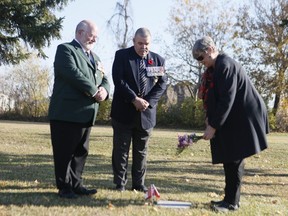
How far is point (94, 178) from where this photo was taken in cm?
738

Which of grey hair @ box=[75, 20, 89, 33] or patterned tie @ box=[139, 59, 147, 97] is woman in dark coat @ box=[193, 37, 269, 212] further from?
grey hair @ box=[75, 20, 89, 33]

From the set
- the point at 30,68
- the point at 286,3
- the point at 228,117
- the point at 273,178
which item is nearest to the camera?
the point at 228,117

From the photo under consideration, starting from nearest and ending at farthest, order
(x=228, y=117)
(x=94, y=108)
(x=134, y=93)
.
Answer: (x=228, y=117) < (x=94, y=108) < (x=134, y=93)

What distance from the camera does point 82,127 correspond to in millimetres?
5301

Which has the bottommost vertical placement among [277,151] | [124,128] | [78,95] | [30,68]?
[277,151]

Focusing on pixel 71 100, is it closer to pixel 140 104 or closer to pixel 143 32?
pixel 140 104

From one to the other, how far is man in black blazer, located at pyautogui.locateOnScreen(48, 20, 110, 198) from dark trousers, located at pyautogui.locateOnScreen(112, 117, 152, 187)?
0.68m

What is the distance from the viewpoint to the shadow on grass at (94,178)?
5141mm

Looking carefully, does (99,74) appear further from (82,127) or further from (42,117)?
(42,117)

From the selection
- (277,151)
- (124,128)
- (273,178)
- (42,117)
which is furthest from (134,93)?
(42,117)

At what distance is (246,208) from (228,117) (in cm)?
111

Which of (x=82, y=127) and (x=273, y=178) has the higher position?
(x=82, y=127)

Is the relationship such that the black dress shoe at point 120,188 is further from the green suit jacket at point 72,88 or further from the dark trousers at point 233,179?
the dark trousers at point 233,179

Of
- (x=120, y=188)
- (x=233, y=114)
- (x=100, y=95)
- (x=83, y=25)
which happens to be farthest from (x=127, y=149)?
(x=83, y=25)
